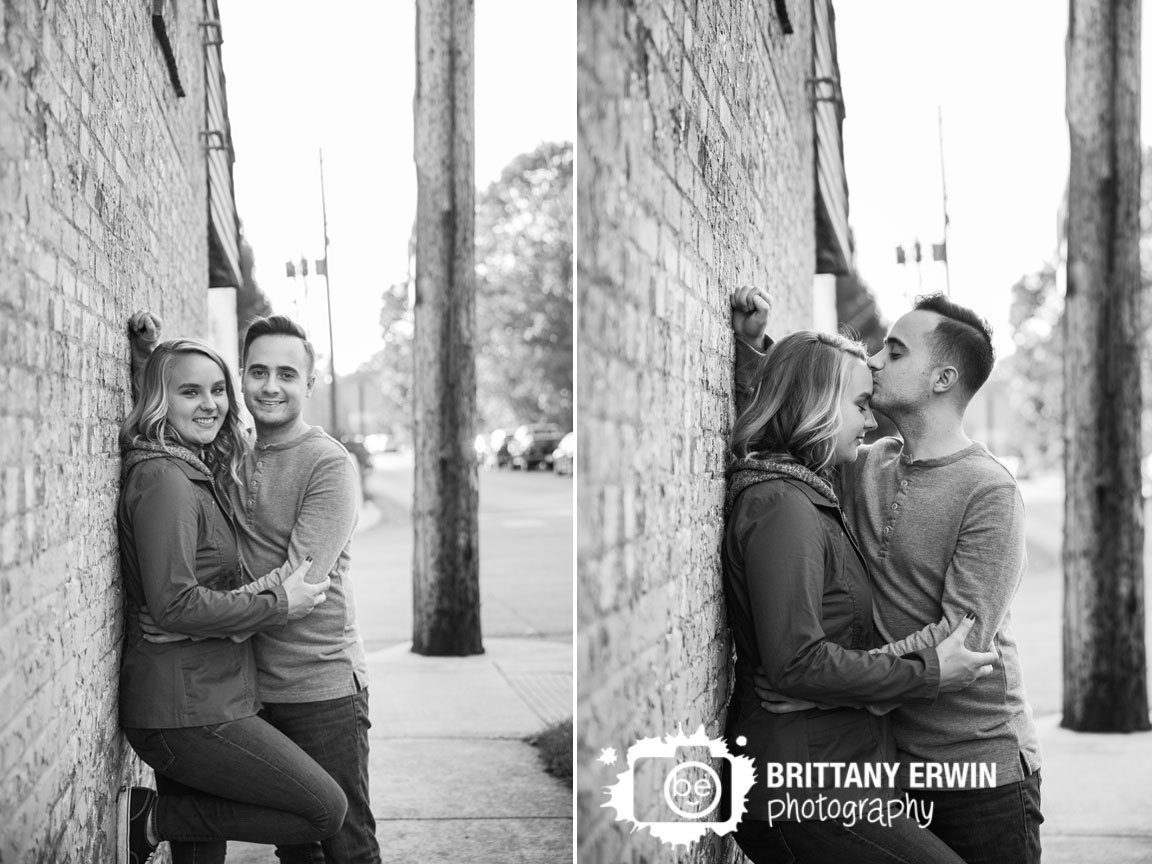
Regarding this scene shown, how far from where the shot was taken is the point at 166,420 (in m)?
2.97

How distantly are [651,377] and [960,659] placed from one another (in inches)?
38.6

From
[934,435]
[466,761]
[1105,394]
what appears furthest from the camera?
[1105,394]

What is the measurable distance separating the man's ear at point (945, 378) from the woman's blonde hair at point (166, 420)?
179cm

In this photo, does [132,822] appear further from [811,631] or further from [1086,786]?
[1086,786]

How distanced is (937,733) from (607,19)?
1.81 metres

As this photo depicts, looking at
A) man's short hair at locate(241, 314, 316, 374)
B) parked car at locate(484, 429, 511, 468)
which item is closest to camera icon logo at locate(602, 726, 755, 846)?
man's short hair at locate(241, 314, 316, 374)

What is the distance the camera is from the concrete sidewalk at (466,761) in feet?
14.5

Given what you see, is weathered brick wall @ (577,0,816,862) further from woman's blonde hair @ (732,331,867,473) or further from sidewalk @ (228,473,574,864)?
sidewalk @ (228,473,574,864)

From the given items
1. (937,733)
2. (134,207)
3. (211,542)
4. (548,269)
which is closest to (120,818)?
(211,542)

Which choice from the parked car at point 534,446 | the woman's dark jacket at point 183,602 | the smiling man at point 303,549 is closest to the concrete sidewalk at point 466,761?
the smiling man at point 303,549

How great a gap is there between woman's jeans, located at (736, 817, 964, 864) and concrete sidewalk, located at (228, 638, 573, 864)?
170cm

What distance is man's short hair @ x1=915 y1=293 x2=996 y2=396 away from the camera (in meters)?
3.01

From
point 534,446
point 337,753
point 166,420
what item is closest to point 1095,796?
point 337,753

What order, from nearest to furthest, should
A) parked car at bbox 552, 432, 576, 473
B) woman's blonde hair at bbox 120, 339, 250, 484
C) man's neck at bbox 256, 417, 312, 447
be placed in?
woman's blonde hair at bbox 120, 339, 250, 484
man's neck at bbox 256, 417, 312, 447
parked car at bbox 552, 432, 576, 473
